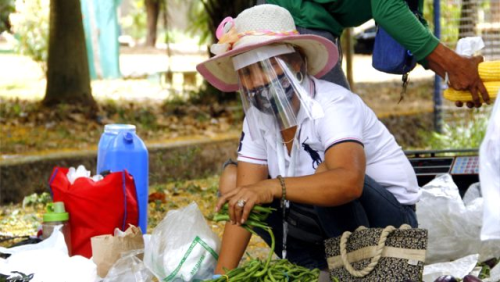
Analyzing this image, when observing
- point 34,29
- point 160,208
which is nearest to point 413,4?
point 160,208

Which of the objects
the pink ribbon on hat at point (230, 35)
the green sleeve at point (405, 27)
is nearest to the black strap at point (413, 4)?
the green sleeve at point (405, 27)

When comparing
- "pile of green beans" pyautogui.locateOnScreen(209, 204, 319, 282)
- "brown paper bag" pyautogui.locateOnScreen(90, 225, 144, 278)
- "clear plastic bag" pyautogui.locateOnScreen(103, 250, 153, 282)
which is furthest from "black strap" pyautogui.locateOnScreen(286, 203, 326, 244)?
"brown paper bag" pyautogui.locateOnScreen(90, 225, 144, 278)

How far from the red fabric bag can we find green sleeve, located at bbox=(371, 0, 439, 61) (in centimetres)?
141

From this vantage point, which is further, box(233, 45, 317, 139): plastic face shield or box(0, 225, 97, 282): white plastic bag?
box(0, 225, 97, 282): white plastic bag

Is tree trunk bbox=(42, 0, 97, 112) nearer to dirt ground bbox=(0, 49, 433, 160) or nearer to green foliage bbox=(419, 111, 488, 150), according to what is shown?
dirt ground bbox=(0, 49, 433, 160)

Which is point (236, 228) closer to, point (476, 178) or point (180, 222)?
point (180, 222)

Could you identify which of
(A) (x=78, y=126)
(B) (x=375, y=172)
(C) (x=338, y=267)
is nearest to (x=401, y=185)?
(B) (x=375, y=172)

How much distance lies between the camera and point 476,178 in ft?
16.6

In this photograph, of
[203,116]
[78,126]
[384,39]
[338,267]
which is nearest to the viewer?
[338,267]

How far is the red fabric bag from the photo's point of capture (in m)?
4.16

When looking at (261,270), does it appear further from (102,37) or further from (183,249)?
(102,37)

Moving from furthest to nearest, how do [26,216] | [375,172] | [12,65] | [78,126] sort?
1. [12,65]
2. [78,126]
3. [26,216]
4. [375,172]

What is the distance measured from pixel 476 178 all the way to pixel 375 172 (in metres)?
1.52

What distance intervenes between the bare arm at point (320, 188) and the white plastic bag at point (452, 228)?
48.1 inches
